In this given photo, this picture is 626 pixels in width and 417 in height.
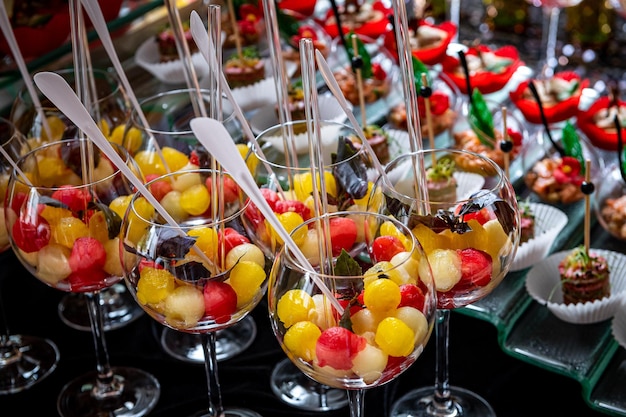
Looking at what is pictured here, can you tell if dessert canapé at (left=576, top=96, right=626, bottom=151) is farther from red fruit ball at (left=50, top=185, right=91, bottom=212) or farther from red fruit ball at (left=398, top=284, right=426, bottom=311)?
red fruit ball at (left=50, top=185, right=91, bottom=212)

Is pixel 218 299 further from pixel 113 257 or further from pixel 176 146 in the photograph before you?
pixel 176 146

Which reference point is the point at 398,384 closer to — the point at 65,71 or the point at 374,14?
the point at 65,71

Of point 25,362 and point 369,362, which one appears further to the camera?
point 25,362

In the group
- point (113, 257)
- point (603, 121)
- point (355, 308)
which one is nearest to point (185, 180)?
point (113, 257)

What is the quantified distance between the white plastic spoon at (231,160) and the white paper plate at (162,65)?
1.12m

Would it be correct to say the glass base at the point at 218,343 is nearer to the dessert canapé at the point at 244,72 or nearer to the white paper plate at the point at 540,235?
the white paper plate at the point at 540,235

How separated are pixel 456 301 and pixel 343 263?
7.0 inches

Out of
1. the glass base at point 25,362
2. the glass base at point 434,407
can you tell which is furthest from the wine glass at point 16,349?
the glass base at point 434,407

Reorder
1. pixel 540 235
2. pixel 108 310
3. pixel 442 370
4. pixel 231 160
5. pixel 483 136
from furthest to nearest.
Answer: pixel 483 136, pixel 108 310, pixel 540 235, pixel 442 370, pixel 231 160

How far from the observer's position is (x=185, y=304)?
3.31 ft

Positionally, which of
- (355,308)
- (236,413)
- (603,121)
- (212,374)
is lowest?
(236,413)

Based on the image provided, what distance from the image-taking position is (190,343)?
4.79 ft

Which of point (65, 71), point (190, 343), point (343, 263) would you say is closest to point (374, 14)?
point (65, 71)

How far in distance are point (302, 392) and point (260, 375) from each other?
0.08 meters
